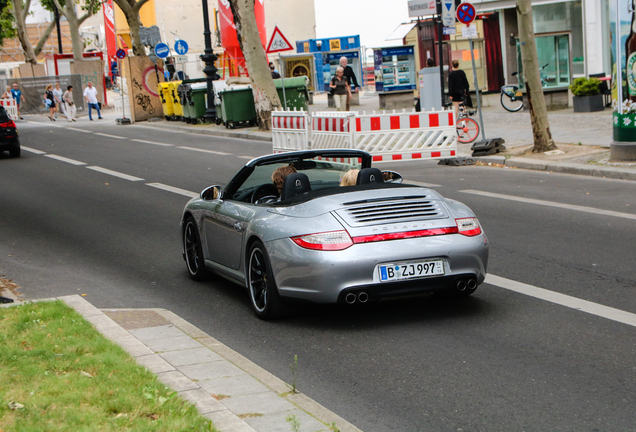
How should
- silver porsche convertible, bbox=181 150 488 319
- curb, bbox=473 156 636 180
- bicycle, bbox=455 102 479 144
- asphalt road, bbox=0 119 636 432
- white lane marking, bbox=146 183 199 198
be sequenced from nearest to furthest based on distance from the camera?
asphalt road, bbox=0 119 636 432 < silver porsche convertible, bbox=181 150 488 319 < curb, bbox=473 156 636 180 < white lane marking, bbox=146 183 199 198 < bicycle, bbox=455 102 479 144

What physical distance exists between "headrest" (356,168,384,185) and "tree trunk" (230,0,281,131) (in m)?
21.0

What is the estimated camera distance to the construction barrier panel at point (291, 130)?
19000 millimetres

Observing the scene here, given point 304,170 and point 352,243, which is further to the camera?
point 304,170

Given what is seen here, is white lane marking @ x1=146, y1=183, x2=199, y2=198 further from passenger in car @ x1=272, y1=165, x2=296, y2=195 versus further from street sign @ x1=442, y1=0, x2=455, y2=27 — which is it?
street sign @ x1=442, y1=0, x2=455, y2=27

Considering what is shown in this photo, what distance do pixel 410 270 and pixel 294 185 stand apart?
1266 millimetres

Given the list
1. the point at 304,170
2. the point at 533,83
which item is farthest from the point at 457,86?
the point at 304,170

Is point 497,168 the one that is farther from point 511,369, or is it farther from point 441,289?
point 511,369

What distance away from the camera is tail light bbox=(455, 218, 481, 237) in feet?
20.0

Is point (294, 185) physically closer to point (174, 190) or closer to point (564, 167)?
point (174, 190)

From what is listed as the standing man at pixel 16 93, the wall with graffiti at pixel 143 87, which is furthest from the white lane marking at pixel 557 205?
the standing man at pixel 16 93

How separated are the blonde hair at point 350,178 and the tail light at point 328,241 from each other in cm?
113

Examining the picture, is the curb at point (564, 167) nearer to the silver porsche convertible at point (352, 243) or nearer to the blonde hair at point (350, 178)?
the blonde hair at point (350, 178)

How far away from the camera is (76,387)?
14.6 ft

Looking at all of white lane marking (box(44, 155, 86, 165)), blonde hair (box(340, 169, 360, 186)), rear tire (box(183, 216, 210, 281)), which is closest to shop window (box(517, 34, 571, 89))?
white lane marking (box(44, 155, 86, 165))
